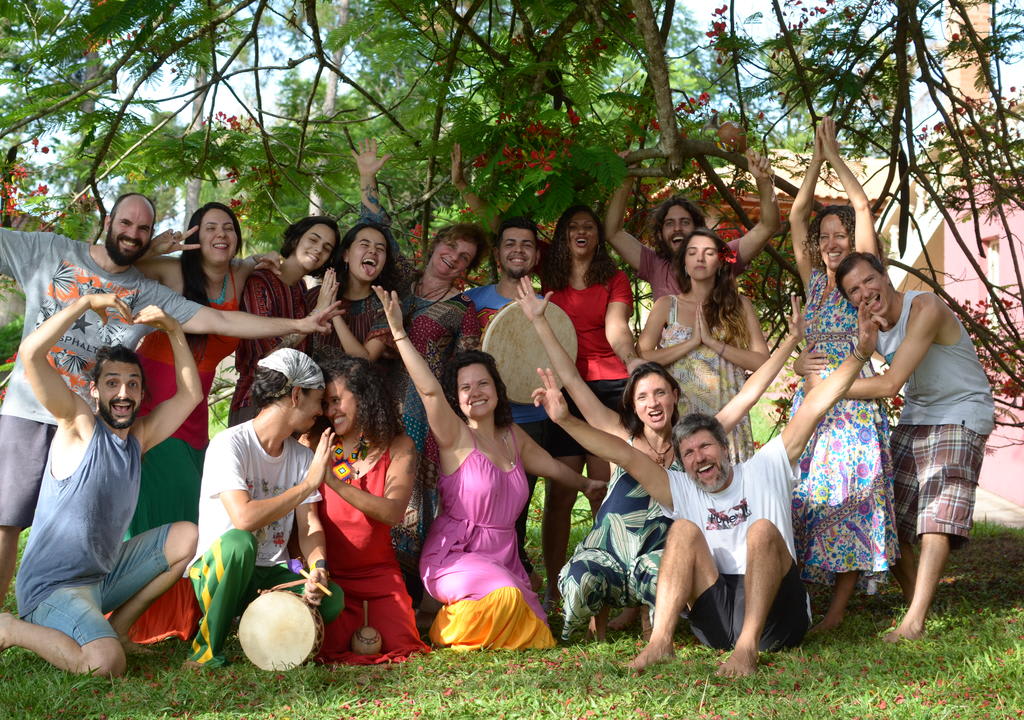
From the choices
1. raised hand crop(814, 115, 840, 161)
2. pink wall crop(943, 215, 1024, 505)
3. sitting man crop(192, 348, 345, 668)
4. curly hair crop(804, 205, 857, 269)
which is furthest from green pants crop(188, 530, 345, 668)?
pink wall crop(943, 215, 1024, 505)

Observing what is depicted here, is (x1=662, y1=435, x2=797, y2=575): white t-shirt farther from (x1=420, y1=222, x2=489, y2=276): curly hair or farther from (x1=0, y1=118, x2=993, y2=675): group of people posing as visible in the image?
(x1=420, y1=222, x2=489, y2=276): curly hair

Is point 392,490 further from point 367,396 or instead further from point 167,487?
point 167,487

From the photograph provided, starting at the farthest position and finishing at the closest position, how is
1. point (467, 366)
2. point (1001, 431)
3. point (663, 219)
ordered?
point (1001, 431), point (663, 219), point (467, 366)

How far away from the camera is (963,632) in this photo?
461cm

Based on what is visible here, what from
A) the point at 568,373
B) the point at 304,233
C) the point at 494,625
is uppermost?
the point at 304,233

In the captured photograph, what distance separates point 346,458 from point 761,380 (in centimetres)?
180

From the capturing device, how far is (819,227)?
16.8 ft

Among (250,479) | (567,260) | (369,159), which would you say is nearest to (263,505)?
(250,479)

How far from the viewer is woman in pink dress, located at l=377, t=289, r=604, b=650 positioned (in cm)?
447

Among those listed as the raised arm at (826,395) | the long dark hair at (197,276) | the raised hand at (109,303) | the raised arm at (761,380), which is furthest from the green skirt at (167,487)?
the raised arm at (826,395)

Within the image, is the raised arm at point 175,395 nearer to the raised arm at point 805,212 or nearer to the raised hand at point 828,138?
the raised arm at point 805,212

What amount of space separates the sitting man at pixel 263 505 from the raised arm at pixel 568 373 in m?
0.93

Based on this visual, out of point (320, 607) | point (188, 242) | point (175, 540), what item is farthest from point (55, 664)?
point (188, 242)

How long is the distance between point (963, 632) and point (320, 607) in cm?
269
